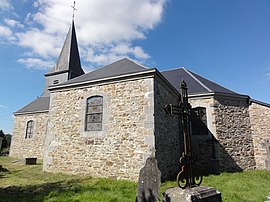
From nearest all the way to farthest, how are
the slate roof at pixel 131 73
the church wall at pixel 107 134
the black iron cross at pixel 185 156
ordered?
the black iron cross at pixel 185 156, the church wall at pixel 107 134, the slate roof at pixel 131 73

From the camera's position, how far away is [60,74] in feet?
63.7

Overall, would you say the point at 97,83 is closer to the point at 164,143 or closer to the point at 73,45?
the point at 164,143

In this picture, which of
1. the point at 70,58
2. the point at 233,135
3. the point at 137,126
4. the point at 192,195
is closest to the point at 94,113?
the point at 137,126

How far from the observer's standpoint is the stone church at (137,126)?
747 centimetres

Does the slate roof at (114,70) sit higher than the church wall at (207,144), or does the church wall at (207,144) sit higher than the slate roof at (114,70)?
the slate roof at (114,70)

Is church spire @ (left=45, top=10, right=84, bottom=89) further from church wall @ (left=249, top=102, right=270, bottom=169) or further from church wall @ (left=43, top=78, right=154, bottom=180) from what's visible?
church wall @ (left=249, top=102, right=270, bottom=169)

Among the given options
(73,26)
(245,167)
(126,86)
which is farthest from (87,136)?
(73,26)

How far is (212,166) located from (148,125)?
5.53 meters

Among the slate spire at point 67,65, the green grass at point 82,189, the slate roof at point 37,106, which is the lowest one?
the green grass at point 82,189

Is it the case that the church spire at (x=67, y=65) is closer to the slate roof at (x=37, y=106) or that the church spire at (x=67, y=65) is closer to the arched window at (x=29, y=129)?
the slate roof at (x=37, y=106)

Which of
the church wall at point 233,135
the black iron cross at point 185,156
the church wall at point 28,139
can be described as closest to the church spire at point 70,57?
the church wall at point 28,139

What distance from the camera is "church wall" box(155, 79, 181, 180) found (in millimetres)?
7566

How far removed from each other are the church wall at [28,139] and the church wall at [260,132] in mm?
15446

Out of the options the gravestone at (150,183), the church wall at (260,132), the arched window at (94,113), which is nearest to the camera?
the gravestone at (150,183)
